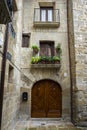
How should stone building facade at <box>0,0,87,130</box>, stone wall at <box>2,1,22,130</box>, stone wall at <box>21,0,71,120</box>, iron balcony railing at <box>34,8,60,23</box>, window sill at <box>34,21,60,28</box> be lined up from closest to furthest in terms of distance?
stone wall at <box>2,1,22,130</box>
stone building facade at <box>0,0,87,130</box>
stone wall at <box>21,0,71,120</box>
window sill at <box>34,21,60,28</box>
iron balcony railing at <box>34,8,60,23</box>

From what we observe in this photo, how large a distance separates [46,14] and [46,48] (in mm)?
1827

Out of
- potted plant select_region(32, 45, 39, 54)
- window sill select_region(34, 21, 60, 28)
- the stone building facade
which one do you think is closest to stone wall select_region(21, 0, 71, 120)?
the stone building facade

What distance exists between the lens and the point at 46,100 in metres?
6.64

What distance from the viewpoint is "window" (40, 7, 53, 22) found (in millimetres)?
7484

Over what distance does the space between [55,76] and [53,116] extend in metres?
1.74

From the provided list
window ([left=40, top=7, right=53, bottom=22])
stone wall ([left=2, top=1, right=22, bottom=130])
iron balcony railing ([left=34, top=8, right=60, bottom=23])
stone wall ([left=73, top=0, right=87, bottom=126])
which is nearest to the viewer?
stone wall ([left=2, top=1, right=22, bottom=130])

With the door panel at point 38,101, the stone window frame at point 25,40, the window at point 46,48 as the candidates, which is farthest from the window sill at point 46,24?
the door panel at point 38,101

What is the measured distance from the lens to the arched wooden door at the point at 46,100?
21.4ft

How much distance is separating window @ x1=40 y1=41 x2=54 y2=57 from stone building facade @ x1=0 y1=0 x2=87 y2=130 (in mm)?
68

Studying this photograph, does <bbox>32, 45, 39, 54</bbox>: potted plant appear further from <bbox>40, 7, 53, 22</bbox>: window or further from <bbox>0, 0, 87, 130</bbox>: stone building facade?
<bbox>40, 7, 53, 22</bbox>: window

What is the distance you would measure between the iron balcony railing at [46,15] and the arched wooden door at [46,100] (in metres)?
3.04

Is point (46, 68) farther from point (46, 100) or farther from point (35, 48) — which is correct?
point (46, 100)

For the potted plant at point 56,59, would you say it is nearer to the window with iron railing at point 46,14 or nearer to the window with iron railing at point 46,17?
the window with iron railing at point 46,17

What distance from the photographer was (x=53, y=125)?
5598 millimetres
